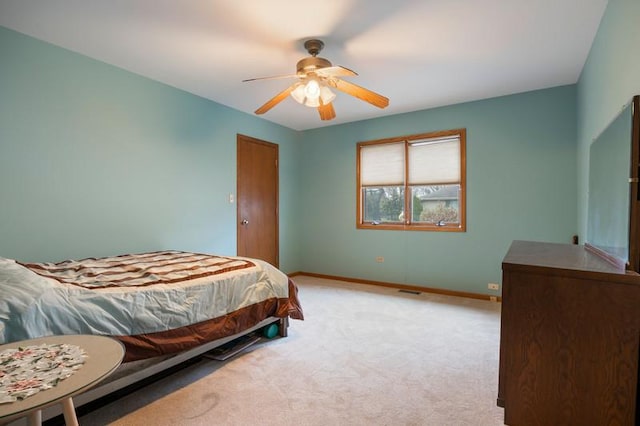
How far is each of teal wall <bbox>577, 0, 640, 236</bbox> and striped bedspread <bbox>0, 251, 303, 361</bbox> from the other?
8.57 feet

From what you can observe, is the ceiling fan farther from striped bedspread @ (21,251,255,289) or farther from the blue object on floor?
the blue object on floor

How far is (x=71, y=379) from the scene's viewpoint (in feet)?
3.30

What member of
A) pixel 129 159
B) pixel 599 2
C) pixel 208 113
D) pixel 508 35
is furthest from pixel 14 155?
pixel 599 2

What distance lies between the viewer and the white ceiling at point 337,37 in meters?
2.21

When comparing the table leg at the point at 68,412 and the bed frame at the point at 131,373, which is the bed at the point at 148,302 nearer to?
the bed frame at the point at 131,373

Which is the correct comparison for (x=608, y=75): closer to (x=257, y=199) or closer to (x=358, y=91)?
(x=358, y=91)

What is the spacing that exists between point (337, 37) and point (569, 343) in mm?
2422

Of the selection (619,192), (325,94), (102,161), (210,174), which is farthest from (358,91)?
(102,161)

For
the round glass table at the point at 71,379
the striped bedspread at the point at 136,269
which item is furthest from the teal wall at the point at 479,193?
the round glass table at the point at 71,379

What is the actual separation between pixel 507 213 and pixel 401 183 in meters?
1.38

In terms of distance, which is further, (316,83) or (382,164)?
(382,164)

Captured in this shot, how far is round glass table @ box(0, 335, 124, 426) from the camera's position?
0.87 meters

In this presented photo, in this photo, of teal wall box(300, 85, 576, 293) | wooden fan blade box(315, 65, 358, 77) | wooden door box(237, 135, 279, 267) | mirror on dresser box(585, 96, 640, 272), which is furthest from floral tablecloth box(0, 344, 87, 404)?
teal wall box(300, 85, 576, 293)

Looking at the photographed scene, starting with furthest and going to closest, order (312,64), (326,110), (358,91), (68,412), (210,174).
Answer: (210,174), (326,110), (358,91), (312,64), (68,412)
